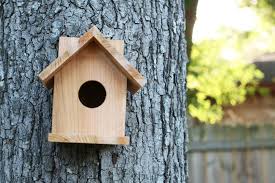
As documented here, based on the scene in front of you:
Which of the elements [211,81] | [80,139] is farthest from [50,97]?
Answer: [211,81]

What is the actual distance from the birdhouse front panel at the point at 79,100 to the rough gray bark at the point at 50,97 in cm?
11

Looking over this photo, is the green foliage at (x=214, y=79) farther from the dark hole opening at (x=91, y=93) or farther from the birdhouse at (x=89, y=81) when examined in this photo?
the birdhouse at (x=89, y=81)

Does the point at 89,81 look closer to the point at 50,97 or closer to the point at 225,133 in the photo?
the point at 50,97

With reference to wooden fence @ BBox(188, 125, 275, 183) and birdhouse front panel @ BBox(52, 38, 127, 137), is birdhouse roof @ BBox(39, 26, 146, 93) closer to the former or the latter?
birdhouse front panel @ BBox(52, 38, 127, 137)

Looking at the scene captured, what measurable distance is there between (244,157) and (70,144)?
4.79 meters

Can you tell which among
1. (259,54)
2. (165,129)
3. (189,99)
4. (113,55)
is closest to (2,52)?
(113,55)

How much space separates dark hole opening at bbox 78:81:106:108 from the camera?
2365 mm

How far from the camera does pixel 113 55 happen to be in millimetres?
2137

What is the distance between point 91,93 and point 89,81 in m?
0.17

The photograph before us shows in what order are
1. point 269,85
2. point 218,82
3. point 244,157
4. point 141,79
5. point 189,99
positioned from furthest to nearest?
point 269,85 → point 244,157 → point 218,82 → point 189,99 → point 141,79

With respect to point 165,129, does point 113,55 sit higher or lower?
higher

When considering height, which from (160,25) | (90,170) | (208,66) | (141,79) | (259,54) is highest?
(259,54)

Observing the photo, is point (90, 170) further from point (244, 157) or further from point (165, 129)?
point (244, 157)

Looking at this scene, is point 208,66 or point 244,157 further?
point 244,157
